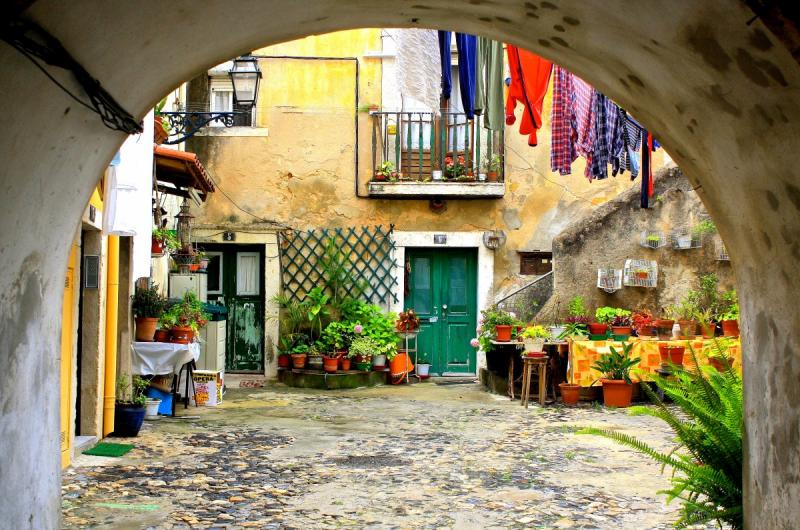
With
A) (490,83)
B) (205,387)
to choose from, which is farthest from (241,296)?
(490,83)

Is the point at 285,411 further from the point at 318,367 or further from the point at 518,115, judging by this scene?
the point at 518,115

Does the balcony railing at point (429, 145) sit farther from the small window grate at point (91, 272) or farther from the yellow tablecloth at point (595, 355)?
the small window grate at point (91, 272)

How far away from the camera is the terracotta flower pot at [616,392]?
10508 millimetres

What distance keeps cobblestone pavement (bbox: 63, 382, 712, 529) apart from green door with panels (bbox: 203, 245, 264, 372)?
3390 millimetres

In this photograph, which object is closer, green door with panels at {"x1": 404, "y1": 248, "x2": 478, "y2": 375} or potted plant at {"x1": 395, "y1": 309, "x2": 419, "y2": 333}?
potted plant at {"x1": 395, "y1": 309, "x2": 419, "y2": 333}

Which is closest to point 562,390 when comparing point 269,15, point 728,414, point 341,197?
point 341,197

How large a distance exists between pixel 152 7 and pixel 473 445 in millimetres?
5878

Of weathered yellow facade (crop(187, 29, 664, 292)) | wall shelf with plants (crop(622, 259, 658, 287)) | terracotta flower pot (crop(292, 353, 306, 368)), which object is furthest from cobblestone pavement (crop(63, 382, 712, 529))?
weathered yellow facade (crop(187, 29, 664, 292))

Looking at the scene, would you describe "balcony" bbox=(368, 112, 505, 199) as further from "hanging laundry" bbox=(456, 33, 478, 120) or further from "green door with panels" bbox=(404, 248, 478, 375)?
"hanging laundry" bbox=(456, 33, 478, 120)

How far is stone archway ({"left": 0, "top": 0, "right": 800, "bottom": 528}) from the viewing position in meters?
2.57

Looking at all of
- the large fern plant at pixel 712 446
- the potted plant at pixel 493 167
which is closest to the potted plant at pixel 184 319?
the potted plant at pixel 493 167

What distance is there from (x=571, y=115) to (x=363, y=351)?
18.3ft

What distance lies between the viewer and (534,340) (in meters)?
10.8

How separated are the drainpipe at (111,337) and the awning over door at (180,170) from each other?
3.91 feet
